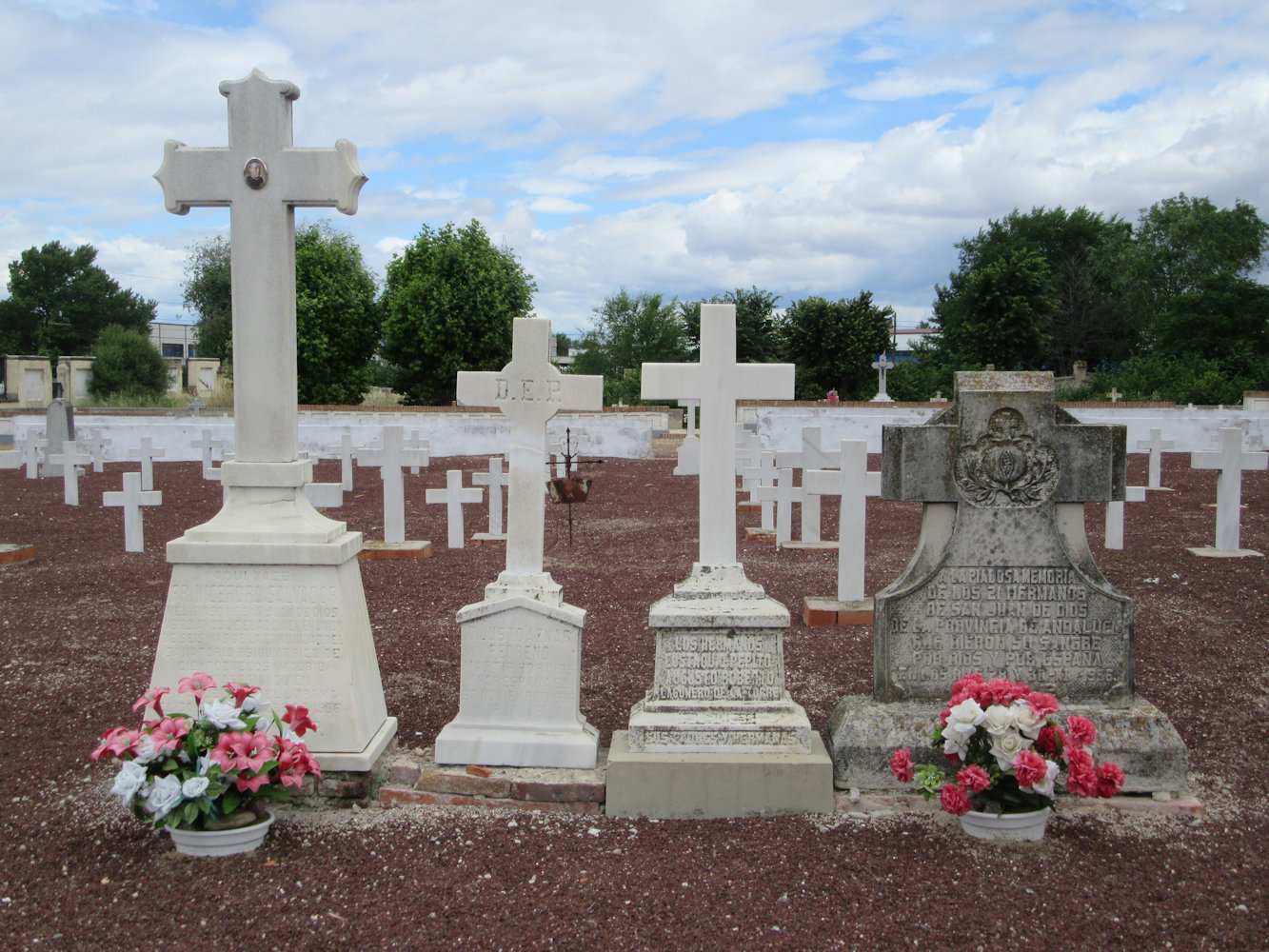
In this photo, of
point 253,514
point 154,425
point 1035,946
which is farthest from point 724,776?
point 154,425

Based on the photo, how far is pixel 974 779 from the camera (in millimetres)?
3221

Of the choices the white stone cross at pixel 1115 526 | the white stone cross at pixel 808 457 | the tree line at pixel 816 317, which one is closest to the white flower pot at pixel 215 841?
the white stone cross at pixel 808 457

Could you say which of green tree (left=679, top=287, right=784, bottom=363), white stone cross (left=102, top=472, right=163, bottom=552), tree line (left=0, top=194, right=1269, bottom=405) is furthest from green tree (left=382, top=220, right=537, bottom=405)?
white stone cross (left=102, top=472, right=163, bottom=552)

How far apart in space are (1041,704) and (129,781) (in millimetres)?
3112

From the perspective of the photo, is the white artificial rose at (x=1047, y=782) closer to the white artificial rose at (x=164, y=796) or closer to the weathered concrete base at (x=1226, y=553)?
the white artificial rose at (x=164, y=796)

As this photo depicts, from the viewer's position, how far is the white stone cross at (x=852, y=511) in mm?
6574

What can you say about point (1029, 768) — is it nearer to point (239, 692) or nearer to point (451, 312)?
point (239, 692)

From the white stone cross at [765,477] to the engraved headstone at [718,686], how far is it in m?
5.96

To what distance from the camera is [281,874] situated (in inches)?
122

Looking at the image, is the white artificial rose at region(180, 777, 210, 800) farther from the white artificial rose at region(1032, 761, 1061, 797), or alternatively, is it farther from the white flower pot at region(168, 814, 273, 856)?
the white artificial rose at region(1032, 761, 1061, 797)

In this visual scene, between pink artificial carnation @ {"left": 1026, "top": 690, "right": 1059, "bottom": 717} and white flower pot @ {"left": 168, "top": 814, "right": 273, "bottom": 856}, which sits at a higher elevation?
pink artificial carnation @ {"left": 1026, "top": 690, "right": 1059, "bottom": 717}

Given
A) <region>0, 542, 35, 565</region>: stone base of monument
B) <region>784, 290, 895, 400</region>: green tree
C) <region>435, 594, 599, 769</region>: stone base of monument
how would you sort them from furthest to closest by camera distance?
<region>784, 290, 895, 400</region>: green tree < <region>0, 542, 35, 565</region>: stone base of monument < <region>435, 594, 599, 769</region>: stone base of monument

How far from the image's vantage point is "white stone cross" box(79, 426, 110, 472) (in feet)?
57.6

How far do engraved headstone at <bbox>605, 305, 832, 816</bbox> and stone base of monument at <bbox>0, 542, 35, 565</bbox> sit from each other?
745 cm
